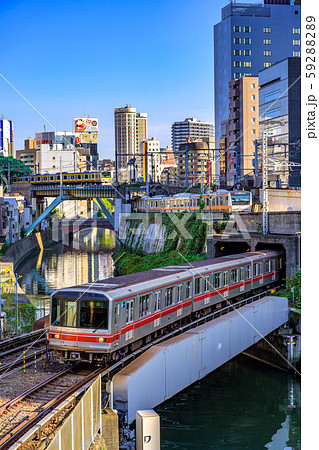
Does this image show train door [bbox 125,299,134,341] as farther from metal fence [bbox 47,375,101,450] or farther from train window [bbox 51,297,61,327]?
metal fence [bbox 47,375,101,450]

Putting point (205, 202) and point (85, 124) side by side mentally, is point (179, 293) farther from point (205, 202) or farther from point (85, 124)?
point (85, 124)

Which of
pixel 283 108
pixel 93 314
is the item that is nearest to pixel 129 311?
pixel 93 314

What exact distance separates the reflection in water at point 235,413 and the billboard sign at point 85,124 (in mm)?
119506

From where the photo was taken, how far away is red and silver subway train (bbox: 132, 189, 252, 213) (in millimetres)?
39344

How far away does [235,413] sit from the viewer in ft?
54.1

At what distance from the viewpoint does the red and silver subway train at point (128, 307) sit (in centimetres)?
1365

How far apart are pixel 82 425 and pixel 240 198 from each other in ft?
103

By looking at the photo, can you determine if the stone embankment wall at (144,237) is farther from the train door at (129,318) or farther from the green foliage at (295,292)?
Answer: the train door at (129,318)

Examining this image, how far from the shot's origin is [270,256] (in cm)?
2572

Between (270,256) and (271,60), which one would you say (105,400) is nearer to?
(270,256)

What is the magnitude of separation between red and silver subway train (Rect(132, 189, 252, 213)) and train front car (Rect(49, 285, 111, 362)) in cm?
2338

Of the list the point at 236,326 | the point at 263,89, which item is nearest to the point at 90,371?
the point at 236,326

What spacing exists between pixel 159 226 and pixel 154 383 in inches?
1267

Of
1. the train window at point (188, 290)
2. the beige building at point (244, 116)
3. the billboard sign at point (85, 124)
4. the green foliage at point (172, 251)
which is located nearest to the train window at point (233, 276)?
the train window at point (188, 290)
